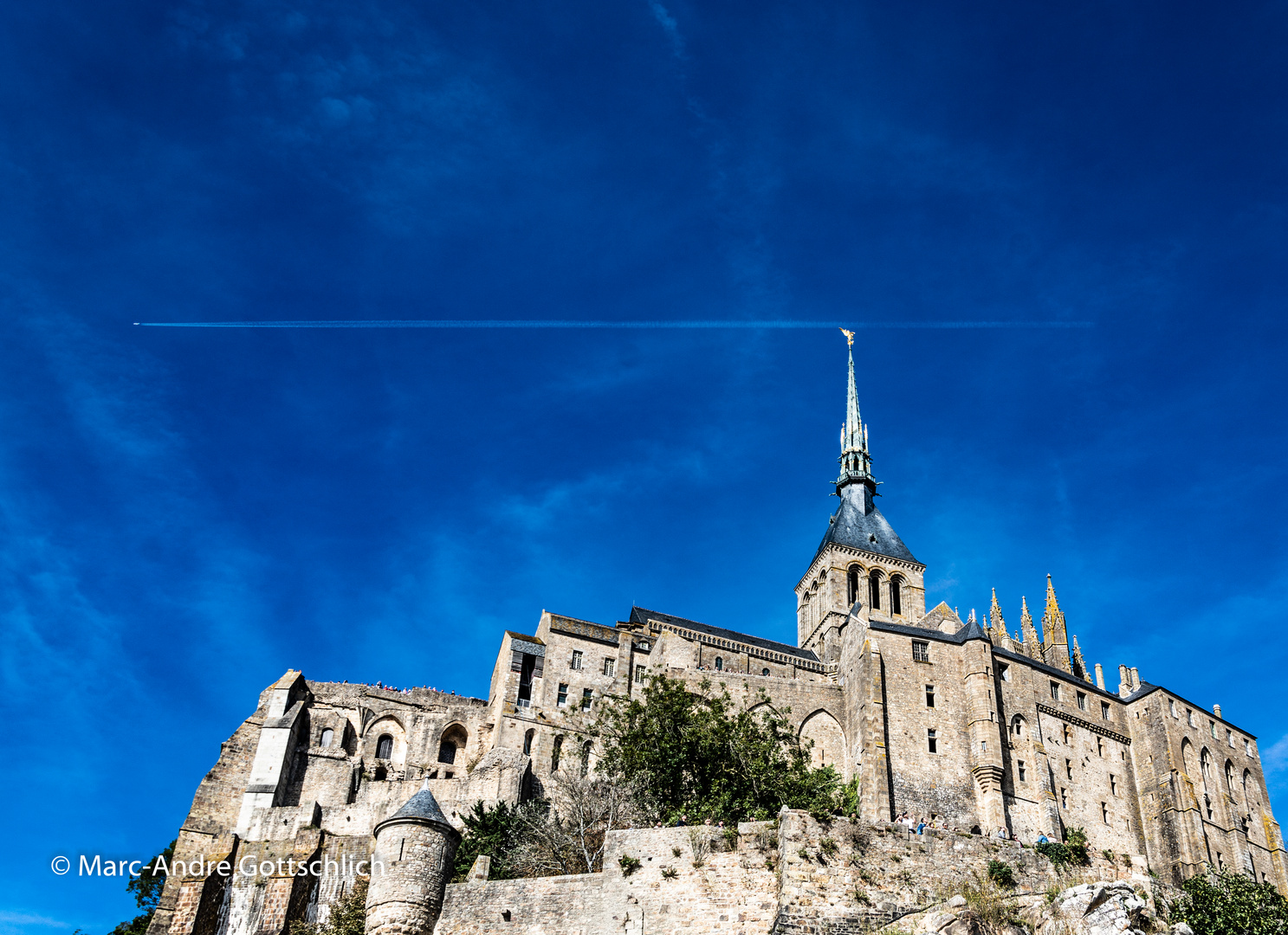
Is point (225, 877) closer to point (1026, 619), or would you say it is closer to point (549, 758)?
point (549, 758)

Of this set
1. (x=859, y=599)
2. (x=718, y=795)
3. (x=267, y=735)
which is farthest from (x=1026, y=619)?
(x=267, y=735)

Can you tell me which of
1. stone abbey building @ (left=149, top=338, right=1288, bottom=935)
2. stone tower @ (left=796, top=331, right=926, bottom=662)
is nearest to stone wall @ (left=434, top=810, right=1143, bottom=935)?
stone abbey building @ (left=149, top=338, right=1288, bottom=935)

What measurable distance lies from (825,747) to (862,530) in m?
35.7

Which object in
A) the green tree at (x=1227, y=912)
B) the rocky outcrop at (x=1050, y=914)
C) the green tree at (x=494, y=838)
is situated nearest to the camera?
the rocky outcrop at (x=1050, y=914)

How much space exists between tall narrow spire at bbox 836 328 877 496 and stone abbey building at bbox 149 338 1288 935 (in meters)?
31.6

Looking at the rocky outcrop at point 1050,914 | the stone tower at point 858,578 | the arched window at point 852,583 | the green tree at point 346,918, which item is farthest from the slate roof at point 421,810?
the arched window at point 852,583

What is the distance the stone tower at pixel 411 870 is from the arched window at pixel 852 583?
53523 millimetres

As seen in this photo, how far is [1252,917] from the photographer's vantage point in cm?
3047

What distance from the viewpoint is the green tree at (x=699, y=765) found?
40250 mm

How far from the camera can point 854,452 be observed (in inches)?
3915

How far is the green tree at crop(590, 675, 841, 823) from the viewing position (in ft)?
132

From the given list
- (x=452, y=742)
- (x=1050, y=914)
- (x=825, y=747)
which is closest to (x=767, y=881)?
(x=1050, y=914)

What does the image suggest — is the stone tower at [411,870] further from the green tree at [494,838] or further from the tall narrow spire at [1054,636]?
the tall narrow spire at [1054,636]

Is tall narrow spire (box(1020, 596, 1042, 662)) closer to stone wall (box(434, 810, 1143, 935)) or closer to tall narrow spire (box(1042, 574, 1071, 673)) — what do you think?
tall narrow spire (box(1042, 574, 1071, 673))
